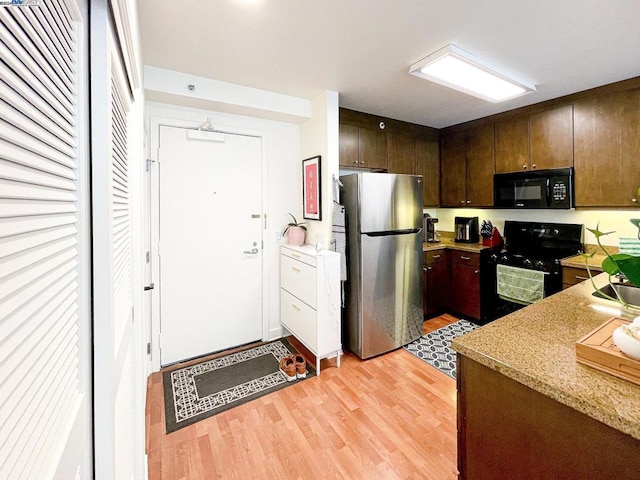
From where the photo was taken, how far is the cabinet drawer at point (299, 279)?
249 centimetres

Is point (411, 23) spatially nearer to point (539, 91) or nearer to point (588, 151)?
point (539, 91)

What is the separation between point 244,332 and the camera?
115 inches

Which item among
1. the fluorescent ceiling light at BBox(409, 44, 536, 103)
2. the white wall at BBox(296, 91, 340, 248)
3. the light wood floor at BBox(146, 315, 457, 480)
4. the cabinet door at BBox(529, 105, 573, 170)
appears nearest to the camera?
the light wood floor at BBox(146, 315, 457, 480)

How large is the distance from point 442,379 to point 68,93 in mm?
2712

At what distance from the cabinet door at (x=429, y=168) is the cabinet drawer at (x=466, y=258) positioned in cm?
78

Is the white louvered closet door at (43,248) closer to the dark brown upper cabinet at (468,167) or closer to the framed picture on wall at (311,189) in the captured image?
the framed picture on wall at (311,189)

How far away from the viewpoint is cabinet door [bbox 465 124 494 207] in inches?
134

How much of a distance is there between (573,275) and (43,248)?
344 centimetres

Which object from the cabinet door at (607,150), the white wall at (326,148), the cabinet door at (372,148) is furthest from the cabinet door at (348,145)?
the cabinet door at (607,150)

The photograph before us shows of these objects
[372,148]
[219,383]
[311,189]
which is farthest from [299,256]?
[372,148]

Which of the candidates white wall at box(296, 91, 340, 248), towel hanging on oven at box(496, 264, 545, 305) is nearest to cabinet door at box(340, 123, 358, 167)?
white wall at box(296, 91, 340, 248)

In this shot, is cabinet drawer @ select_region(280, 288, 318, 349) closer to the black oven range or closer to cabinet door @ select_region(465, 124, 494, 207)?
the black oven range

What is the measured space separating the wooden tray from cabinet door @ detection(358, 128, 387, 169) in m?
2.53

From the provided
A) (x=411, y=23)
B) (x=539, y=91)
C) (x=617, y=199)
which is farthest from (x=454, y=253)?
(x=411, y=23)
